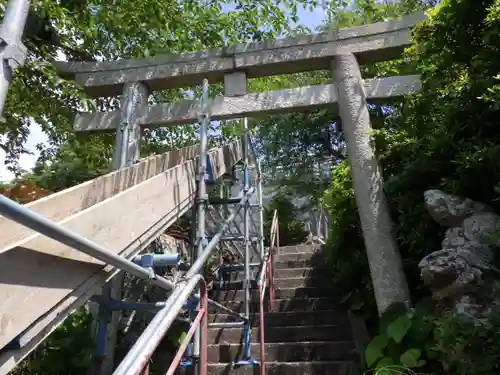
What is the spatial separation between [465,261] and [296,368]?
1.86m

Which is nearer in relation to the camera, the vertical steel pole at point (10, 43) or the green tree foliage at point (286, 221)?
the vertical steel pole at point (10, 43)

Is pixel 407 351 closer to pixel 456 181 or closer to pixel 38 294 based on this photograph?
pixel 456 181

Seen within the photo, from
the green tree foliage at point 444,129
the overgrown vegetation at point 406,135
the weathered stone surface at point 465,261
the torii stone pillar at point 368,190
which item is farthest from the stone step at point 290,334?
the weathered stone surface at point 465,261

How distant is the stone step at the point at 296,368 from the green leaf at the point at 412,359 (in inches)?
31.9

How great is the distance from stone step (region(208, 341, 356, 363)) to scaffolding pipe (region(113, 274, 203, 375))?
8.39 ft

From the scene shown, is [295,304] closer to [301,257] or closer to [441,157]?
[301,257]

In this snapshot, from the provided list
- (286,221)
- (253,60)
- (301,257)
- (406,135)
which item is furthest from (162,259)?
(286,221)

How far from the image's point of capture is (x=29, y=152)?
6.06 metres

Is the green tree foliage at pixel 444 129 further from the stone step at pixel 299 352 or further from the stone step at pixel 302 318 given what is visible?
the stone step at pixel 299 352

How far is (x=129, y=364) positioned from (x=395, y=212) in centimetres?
346

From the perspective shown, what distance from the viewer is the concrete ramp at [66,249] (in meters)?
1.62

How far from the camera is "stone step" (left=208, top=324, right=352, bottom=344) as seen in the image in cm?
452

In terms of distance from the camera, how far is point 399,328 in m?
3.28

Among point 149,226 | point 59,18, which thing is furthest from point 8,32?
point 59,18
